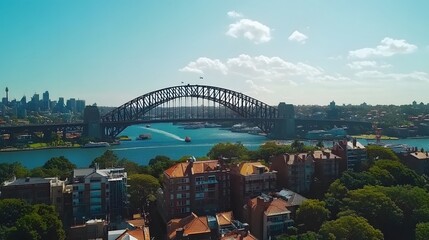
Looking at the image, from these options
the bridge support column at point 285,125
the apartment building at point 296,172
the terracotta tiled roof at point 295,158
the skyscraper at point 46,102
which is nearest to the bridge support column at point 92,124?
the bridge support column at point 285,125

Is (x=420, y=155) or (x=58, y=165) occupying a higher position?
(x=420, y=155)

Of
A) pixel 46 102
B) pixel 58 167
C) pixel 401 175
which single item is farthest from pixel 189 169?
pixel 46 102

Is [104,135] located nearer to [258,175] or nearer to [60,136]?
[60,136]

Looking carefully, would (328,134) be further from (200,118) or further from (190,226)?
(190,226)

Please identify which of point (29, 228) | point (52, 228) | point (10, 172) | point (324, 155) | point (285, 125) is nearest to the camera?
point (29, 228)

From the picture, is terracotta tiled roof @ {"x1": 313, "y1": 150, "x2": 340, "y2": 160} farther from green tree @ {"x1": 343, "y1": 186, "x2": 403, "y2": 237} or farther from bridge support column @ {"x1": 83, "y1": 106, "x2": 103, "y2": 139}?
bridge support column @ {"x1": 83, "y1": 106, "x2": 103, "y2": 139}
